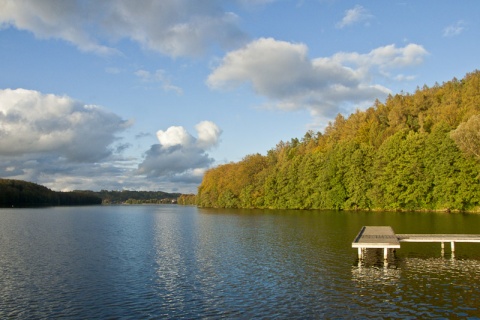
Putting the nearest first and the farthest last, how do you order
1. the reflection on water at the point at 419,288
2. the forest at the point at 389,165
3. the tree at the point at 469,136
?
the reflection on water at the point at 419,288 → the tree at the point at 469,136 → the forest at the point at 389,165

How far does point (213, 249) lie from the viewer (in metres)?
42.9

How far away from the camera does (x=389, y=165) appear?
110125mm

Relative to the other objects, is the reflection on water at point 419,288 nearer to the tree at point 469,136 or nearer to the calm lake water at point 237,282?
the calm lake water at point 237,282

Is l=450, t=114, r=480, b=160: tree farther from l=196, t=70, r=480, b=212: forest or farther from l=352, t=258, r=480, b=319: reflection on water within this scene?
l=352, t=258, r=480, b=319: reflection on water

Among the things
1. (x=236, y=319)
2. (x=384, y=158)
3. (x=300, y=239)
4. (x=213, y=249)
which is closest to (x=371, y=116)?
(x=384, y=158)

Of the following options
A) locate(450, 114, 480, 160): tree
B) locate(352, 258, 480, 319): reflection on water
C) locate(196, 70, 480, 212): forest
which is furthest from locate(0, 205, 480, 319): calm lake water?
locate(196, 70, 480, 212): forest

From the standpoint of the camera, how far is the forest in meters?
96.8

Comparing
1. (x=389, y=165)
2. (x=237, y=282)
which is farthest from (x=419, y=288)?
(x=389, y=165)

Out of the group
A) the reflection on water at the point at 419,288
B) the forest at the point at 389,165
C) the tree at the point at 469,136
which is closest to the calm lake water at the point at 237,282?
the reflection on water at the point at 419,288

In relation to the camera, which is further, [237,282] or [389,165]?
[389,165]

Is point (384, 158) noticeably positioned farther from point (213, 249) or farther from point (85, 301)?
point (85, 301)

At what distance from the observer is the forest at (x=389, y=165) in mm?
96812

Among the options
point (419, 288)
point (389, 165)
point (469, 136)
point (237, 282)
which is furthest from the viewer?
point (389, 165)

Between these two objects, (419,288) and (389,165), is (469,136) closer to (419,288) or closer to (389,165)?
(389,165)
